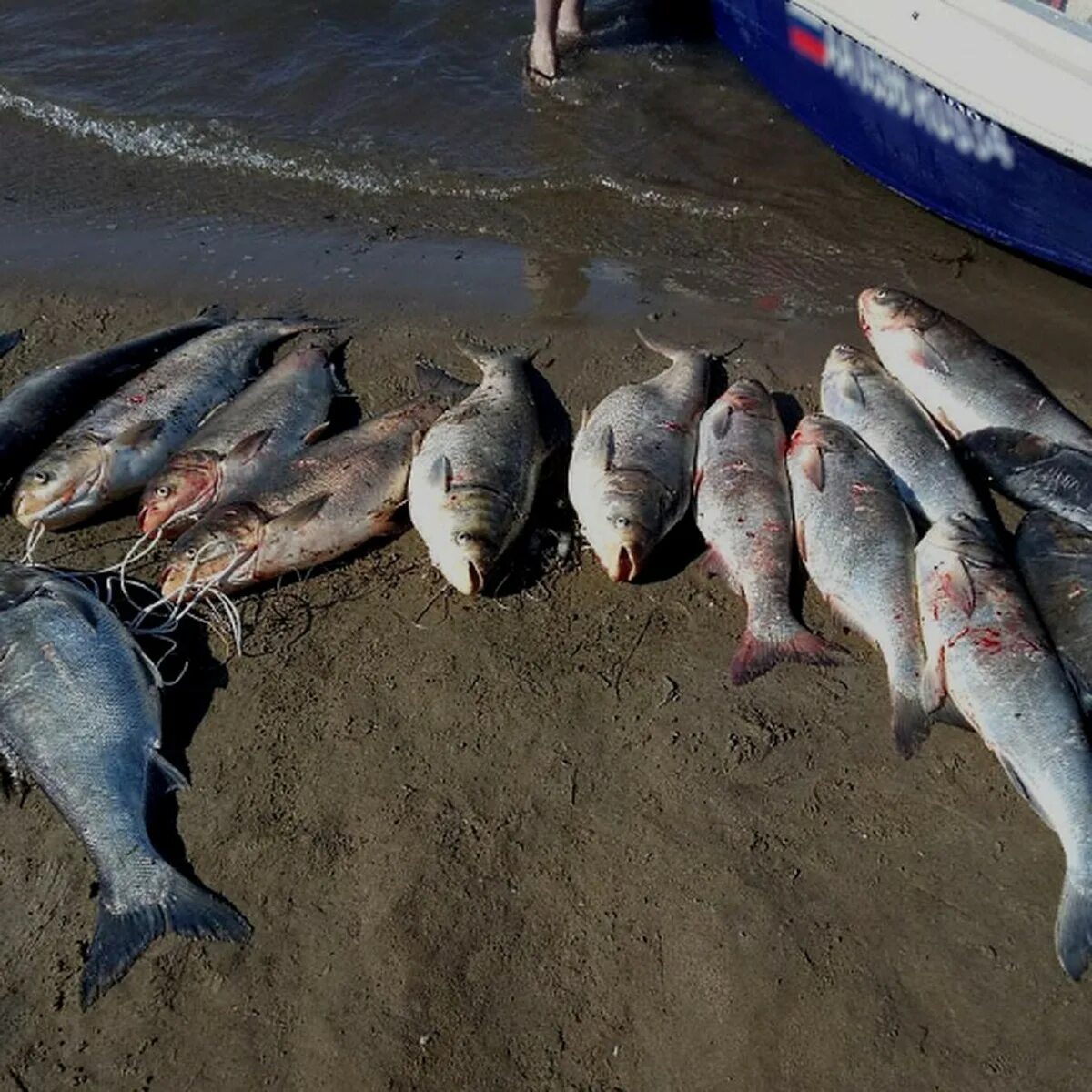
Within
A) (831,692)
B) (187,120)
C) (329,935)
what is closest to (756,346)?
(831,692)

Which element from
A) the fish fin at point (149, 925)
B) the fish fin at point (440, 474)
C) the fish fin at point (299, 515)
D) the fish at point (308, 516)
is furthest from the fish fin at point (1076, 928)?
the fish fin at point (299, 515)

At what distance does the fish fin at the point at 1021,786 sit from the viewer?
3.60 m

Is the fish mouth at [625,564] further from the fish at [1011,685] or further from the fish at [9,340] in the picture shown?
the fish at [9,340]

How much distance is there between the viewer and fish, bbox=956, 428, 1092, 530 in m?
4.59

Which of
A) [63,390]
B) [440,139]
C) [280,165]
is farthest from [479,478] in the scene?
[440,139]

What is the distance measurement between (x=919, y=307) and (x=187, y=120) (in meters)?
6.05

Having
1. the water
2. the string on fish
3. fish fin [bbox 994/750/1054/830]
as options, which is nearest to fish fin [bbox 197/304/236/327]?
the water

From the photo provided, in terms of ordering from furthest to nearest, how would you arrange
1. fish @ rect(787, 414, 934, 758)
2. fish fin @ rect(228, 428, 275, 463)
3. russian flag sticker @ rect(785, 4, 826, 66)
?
russian flag sticker @ rect(785, 4, 826, 66), fish fin @ rect(228, 428, 275, 463), fish @ rect(787, 414, 934, 758)

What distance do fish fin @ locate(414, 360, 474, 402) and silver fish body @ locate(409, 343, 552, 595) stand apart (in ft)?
0.56

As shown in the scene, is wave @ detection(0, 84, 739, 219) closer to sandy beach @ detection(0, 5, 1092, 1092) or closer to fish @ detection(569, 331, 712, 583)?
sandy beach @ detection(0, 5, 1092, 1092)

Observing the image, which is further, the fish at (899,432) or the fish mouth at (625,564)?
the fish at (899,432)

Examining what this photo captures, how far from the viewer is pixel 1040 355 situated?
584cm

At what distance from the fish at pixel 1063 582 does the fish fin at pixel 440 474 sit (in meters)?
2.39

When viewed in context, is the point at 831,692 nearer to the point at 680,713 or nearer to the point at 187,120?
the point at 680,713
